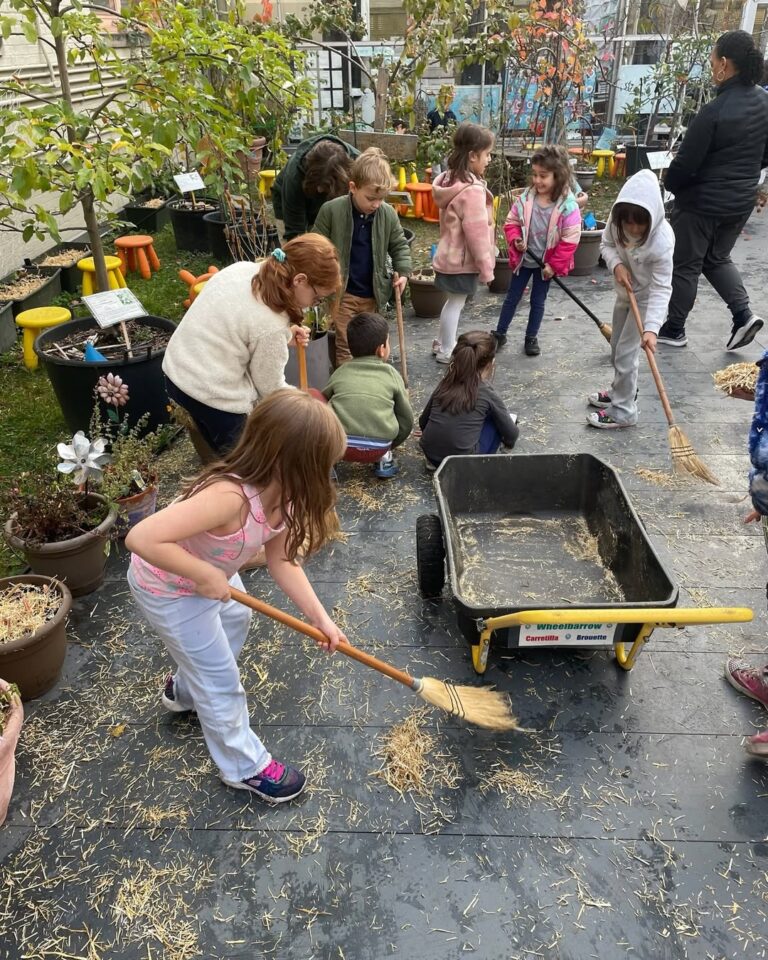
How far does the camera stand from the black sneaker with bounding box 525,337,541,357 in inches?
237

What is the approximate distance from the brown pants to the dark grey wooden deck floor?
2.17 m

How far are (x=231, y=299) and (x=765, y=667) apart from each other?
8.89 ft

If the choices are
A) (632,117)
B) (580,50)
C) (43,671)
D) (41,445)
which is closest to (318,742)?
(43,671)

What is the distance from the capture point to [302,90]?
14.9 feet

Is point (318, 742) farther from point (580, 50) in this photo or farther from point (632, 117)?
point (632, 117)

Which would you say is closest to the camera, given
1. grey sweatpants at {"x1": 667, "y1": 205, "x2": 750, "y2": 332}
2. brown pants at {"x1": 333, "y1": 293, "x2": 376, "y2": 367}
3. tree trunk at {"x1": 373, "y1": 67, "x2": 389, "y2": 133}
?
brown pants at {"x1": 333, "y1": 293, "x2": 376, "y2": 367}

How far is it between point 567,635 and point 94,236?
3.98 metres

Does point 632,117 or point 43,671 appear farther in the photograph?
point 632,117

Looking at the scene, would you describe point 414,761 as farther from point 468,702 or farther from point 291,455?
point 291,455

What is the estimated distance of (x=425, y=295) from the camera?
22.3 feet

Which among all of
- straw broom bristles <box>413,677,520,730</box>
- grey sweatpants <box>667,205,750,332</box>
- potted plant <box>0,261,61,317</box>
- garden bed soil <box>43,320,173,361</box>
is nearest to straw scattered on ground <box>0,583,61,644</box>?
straw broom bristles <box>413,677,520,730</box>

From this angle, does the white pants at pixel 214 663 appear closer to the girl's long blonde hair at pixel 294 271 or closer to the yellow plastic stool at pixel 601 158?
the girl's long blonde hair at pixel 294 271

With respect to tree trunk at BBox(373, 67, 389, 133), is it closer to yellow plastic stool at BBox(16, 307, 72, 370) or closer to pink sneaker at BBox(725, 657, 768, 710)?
yellow plastic stool at BBox(16, 307, 72, 370)

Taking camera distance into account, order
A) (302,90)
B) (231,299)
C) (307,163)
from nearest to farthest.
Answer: (231,299), (302,90), (307,163)
